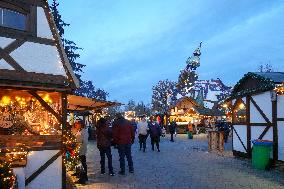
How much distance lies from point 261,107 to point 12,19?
1131 centimetres

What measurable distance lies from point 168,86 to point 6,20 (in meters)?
65.0

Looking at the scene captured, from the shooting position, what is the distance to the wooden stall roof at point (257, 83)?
1575 cm

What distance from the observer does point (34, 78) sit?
10.0 metres

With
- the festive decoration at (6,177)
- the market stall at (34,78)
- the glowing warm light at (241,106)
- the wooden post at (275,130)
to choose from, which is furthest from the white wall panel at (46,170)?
the glowing warm light at (241,106)

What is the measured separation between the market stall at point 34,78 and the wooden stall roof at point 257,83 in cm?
887

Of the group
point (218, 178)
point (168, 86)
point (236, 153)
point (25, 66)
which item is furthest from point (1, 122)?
point (168, 86)

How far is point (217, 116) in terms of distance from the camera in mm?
52219

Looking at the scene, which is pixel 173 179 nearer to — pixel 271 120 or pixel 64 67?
pixel 64 67

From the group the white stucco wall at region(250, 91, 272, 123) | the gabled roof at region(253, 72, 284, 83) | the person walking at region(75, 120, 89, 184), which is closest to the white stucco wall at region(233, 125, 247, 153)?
the white stucco wall at region(250, 91, 272, 123)

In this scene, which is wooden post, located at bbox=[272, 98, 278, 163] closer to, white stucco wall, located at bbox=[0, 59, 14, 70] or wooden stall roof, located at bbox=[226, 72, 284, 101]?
wooden stall roof, located at bbox=[226, 72, 284, 101]

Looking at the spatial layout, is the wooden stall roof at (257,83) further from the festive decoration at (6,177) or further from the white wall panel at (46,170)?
the festive decoration at (6,177)

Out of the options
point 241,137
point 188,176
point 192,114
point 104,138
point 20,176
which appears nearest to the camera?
point 20,176

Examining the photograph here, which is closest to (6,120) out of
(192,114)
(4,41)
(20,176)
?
(4,41)

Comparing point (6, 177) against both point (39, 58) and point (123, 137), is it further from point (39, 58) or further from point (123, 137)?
point (123, 137)
